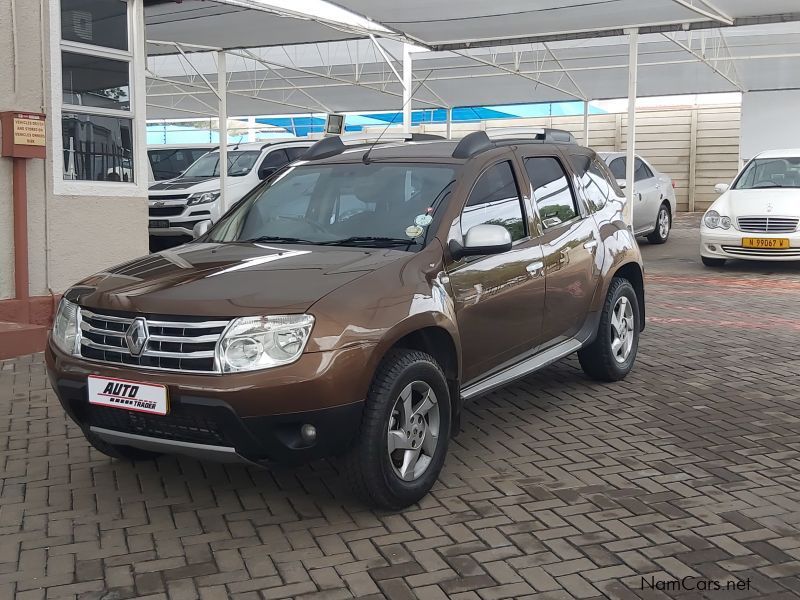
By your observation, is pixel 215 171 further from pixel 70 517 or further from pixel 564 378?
pixel 70 517

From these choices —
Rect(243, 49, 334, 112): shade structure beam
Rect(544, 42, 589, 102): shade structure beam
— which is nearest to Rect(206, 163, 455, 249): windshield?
Rect(544, 42, 589, 102): shade structure beam

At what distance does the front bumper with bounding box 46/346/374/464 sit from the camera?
379cm

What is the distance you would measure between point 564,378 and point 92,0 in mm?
5651

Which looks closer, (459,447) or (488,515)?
(488,515)

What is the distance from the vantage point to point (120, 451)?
483 cm

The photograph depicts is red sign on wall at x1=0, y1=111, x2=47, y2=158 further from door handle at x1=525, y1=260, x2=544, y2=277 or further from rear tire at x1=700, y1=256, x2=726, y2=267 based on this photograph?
rear tire at x1=700, y1=256, x2=726, y2=267

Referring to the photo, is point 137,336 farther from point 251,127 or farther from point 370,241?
point 251,127

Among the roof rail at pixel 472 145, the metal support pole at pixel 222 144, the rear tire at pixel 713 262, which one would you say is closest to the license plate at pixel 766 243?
the rear tire at pixel 713 262

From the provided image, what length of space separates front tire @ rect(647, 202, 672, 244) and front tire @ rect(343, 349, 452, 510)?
1386cm

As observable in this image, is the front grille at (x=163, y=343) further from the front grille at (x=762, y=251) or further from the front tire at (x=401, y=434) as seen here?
the front grille at (x=762, y=251)

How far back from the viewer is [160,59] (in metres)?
24.8

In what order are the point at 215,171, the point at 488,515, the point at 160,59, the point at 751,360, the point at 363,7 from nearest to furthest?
the point at 488,515, the point at 751,360, the point at 363,7, the point at 215,171, the point at 160,59

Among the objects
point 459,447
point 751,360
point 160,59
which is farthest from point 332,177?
point 160,59

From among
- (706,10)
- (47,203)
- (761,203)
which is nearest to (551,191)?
(47,203)
